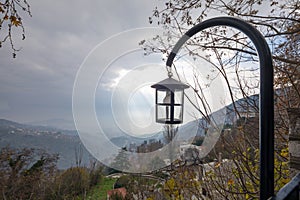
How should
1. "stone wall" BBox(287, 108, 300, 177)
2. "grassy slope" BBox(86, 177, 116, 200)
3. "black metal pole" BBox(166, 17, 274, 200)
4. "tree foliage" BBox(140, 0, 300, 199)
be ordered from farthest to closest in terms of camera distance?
"grassy slope" BBox(86, 177, 116, 200)
"tree foliage" BBox(140, 0, 300, 199)
"stone wall" BBox(287, 108, 300, 177)
"black metal pole" BBox(166, 17, 274, 200)

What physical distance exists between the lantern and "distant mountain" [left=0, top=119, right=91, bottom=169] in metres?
1.04

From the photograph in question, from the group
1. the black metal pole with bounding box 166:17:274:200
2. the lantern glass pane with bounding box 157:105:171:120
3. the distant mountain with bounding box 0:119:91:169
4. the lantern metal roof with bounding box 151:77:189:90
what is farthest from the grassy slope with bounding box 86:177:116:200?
the black metal pole with bounding box 166:17:274:200

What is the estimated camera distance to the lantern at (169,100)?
90cm

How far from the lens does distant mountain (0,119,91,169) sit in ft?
5.41

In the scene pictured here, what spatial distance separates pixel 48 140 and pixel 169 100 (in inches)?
55.9

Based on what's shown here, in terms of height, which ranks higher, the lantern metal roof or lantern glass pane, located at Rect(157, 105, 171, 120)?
the lantern metal roof

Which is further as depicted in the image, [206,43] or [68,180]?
[68,180]

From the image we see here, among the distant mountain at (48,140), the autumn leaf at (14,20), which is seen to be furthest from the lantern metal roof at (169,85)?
the distant mountain at (48,140)

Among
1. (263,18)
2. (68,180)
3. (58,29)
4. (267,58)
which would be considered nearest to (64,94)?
(58,29)

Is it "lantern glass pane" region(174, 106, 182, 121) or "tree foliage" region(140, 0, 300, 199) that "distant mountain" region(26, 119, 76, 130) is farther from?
"lantern glass pane" region(174, 106, 182, 121)

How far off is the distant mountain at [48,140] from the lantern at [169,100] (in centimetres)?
104

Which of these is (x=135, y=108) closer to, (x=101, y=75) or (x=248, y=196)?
(x=101, y=75)

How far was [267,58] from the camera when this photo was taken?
538 mm

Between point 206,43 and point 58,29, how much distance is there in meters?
1.28
